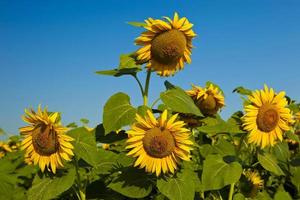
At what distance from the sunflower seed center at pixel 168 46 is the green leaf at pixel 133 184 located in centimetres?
83

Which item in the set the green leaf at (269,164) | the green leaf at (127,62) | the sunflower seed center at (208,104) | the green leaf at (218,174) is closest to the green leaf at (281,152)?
the green leaf at (269,164)

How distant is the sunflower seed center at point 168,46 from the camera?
336 cm

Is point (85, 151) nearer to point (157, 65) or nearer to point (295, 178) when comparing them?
point (157, 65)

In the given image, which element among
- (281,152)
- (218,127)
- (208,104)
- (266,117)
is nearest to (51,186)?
(218,127)

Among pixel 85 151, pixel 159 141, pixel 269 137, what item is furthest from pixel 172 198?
pixel 269 137

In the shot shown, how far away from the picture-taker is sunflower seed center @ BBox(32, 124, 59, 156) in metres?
3.18

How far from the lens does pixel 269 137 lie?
3.89 meters

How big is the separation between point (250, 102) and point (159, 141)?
1.12 metres

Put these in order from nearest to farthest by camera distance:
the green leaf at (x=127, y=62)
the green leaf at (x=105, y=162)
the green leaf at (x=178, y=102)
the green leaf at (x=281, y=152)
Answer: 1. the green leaf at (x=178, y=102)
2. the green leaf at (x=105, y=162)
3. the green leaf at (x=127, y=62)
4. the green leaf at (x=281, y=152)

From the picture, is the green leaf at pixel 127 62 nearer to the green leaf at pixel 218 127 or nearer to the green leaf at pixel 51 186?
the green leaf at pixel 218 127

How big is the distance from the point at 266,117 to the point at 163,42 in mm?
1143

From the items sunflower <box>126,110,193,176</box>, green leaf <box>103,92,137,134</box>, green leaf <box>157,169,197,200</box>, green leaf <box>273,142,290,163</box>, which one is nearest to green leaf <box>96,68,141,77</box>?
green leaf <box>103,92,137,134</box>

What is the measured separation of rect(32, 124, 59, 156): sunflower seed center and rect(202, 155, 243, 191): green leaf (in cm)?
109

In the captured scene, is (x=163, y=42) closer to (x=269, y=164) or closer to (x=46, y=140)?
(x=46, y=140)
